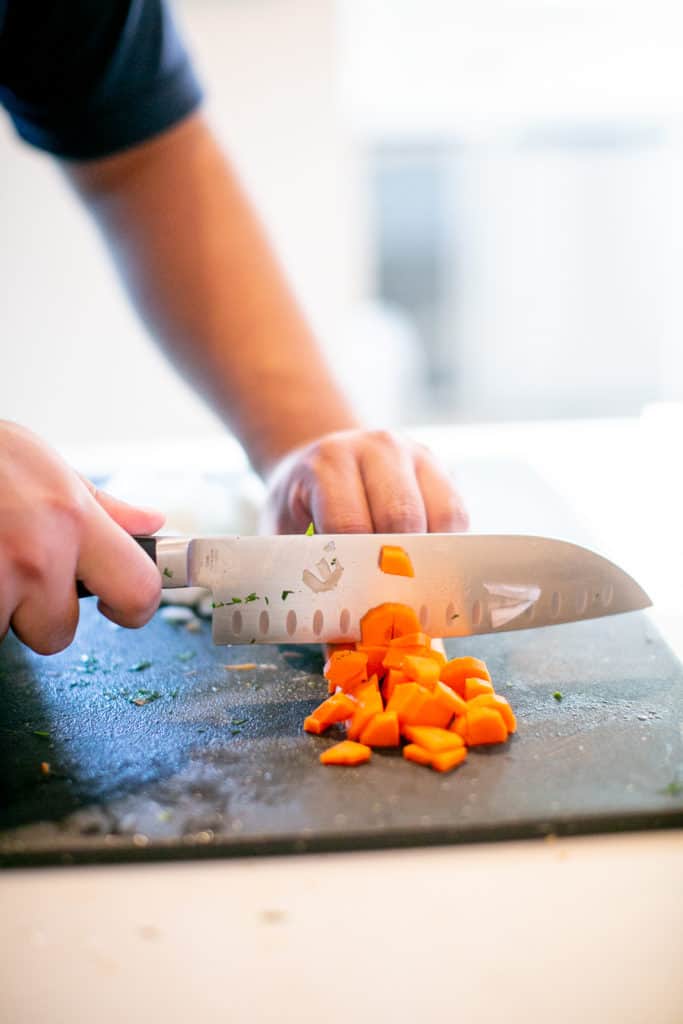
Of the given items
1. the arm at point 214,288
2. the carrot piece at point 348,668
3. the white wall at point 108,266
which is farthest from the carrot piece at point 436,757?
the white wall at point 108,266

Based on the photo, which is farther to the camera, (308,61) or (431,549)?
(308,61)

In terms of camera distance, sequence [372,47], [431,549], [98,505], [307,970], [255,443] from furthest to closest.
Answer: [372,47] < [255,443] < [431,549] < [98,505] < [307,970]

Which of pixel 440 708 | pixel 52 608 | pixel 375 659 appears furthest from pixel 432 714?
pixel 52 608

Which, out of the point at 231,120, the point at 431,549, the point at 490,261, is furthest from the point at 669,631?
the point at 490,261

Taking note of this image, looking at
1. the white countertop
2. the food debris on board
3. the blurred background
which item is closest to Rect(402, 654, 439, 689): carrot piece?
the food debris on board

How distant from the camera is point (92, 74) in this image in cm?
128

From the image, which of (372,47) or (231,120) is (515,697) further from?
(372,47)

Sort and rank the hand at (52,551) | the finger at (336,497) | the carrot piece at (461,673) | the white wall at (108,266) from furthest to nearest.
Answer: the white wall at (108,266)
the finger at (336,497)
the carrot piece at (461,673)
the hand at (52,551)

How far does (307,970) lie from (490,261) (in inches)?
223

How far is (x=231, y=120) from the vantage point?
320 centimetres

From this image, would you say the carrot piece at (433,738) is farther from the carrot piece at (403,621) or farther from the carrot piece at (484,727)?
the carrot piece at (403,621)

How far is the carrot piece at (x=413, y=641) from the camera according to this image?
87cm

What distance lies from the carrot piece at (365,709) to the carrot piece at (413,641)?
0.18ft

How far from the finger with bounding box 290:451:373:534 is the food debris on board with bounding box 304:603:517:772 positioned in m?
0.14
